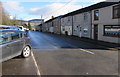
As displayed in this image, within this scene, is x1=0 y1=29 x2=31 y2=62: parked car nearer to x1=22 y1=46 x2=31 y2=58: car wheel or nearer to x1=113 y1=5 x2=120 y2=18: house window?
x1=22 y1=46 x2=31 y2=58: car wheel

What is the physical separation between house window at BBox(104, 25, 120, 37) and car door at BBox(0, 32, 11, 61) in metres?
12.0

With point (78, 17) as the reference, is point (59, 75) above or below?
below

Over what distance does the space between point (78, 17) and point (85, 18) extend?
10.6 feet

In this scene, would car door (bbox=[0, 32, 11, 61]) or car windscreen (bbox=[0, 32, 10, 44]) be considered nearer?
car door (bbox=[0, 32, 11, 61])

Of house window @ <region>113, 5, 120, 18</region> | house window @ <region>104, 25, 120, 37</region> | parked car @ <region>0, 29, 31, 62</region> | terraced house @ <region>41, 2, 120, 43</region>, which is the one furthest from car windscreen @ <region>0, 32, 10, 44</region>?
house window @ <region>113, 5, 120, 18</region>

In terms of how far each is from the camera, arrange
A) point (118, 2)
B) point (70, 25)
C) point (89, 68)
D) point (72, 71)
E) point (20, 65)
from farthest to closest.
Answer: point (70, 25) → point (118, 2) → point (20, 65) → point (89, 68) → point (72, 71)

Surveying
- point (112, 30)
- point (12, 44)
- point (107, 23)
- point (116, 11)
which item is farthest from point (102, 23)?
point (12, 44)

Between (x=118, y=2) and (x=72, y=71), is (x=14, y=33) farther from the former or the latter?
(x=118, y=2)

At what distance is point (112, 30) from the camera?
15703 mm

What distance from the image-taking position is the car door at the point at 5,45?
19.6ft

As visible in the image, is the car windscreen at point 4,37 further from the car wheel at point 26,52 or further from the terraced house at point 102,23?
the terraced house at point 102,23

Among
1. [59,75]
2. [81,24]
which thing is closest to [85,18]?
[81,24]

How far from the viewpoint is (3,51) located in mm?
5977

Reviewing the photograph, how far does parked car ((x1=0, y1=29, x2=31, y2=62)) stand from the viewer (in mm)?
6125
